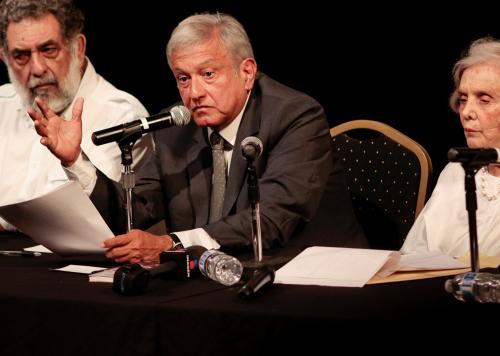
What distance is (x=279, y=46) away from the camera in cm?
437

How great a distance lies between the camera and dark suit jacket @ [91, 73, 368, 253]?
3051 millimetres

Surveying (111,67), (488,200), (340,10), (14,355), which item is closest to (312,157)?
(488,200)

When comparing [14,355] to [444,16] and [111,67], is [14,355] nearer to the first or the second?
[444,16]

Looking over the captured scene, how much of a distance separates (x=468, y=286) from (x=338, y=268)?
1.58 ft

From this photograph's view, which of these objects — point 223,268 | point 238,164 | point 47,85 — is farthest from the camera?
point 47,85

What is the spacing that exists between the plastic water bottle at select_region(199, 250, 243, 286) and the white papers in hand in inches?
4.4

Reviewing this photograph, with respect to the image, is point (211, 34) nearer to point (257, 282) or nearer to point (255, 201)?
point (255, 201)

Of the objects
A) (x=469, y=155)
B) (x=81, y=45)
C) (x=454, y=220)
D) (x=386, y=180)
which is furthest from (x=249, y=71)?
(x=469, y=155)

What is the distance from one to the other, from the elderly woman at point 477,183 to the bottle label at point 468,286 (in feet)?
3.37

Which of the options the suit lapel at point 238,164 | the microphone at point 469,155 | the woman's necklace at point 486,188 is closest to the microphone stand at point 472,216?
the microphone at point 469,155

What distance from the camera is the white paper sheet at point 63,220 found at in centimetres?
257

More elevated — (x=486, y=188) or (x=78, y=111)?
(x=78, y=111)

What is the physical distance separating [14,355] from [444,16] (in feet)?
8.54

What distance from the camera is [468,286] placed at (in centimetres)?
192
